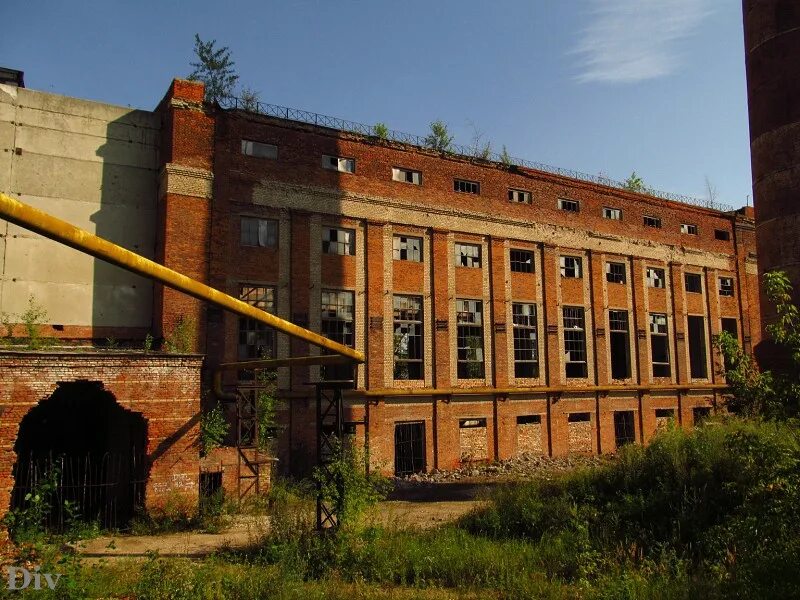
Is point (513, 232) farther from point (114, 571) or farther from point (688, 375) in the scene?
point (114, 571)

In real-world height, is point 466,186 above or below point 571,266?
above

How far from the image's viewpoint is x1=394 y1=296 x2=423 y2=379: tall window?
2108 cm

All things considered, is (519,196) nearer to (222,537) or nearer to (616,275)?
(616,275)

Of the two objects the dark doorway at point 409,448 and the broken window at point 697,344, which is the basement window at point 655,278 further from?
the dark doorway at point 409,448

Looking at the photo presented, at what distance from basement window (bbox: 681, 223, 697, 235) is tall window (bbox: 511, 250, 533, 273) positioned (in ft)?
31.7

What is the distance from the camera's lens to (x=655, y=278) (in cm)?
2795

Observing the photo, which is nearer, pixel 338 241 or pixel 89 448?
pixel 89 448

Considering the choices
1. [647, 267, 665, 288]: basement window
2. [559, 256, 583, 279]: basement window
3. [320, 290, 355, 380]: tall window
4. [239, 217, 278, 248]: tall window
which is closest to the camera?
[239, 217, 278, 248]: tall window

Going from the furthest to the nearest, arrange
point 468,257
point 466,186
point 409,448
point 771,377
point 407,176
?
point 466,186 → point 468,257 → point 407,176 → point 409,448 → point 771,377

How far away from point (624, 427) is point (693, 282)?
842 cm

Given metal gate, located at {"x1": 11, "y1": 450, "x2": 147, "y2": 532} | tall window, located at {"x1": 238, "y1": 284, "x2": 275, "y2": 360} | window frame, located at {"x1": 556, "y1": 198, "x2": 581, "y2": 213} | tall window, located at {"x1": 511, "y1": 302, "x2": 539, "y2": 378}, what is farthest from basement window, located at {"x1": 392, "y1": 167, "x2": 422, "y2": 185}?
metal gate, located at {"x1": 11, "y1": 450, "x2": 147, "y2": 532}

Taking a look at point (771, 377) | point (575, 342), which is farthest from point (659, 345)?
point (771, 377)

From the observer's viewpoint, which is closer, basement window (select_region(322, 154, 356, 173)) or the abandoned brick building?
the abandoned brick building

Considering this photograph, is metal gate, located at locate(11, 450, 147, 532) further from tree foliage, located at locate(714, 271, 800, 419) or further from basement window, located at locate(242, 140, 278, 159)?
tree foliage, located at locate(714, 271, 800, 419)
